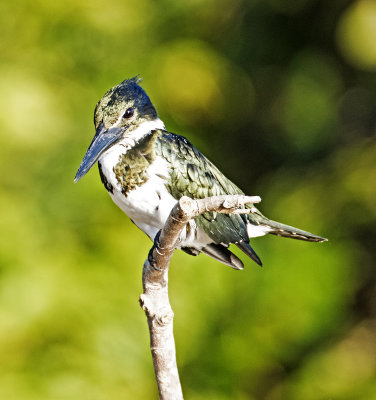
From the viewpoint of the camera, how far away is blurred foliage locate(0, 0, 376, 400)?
10.1 ft

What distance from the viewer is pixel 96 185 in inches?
126

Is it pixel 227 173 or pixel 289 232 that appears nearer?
pixel 289 232

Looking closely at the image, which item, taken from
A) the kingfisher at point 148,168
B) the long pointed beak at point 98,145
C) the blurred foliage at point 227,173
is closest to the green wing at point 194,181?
the kingfisher at point 148,168

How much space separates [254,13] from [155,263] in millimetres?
2290

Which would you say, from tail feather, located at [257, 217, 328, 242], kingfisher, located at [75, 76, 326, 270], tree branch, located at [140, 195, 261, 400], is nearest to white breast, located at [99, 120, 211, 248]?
kingfisher, located at [75, 76, 326, 270]

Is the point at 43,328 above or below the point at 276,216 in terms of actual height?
below

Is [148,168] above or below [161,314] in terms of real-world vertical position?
above

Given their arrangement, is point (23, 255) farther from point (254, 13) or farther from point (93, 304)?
point (254, 13)

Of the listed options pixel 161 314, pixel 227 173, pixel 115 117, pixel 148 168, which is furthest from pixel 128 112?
pixel 227 173

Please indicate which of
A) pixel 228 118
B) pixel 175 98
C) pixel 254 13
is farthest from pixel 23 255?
pixel 254 13

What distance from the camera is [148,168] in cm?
209

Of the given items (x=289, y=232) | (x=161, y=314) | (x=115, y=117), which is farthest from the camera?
(x=289, y=232)

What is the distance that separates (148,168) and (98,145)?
0.16 m

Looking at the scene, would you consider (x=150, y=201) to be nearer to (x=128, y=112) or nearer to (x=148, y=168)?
(x=148, y=168)
